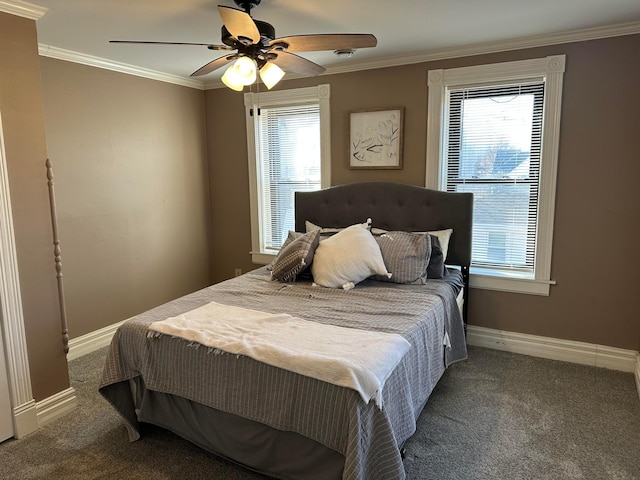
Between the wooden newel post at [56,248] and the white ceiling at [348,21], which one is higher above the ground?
the white ceiling at [348,21]

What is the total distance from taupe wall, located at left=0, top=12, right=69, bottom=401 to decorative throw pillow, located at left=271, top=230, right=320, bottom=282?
4.73ft

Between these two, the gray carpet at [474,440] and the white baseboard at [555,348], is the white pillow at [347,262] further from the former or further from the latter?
the white baseboard at [555,348]

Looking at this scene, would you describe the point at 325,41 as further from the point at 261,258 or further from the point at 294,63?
the point at 261,258

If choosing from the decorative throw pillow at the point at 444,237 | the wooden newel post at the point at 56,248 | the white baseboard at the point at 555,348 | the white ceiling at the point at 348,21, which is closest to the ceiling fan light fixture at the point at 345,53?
the white ceiling at the point at 348,21

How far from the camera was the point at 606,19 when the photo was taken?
9.09 feet

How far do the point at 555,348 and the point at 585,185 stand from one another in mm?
1261

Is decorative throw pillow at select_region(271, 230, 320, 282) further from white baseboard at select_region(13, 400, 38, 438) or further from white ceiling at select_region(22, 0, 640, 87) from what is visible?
white baseboard at select_region(13, 400, 38, 438)

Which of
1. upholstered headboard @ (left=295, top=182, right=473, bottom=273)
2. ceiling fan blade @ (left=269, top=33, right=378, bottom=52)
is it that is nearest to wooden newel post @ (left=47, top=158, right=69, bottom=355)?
ceiling fan blade @ (left=269, top=33, right=378, bottom=52)

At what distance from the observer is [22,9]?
7.88ft

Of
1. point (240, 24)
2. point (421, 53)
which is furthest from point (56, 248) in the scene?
point (421, 53)

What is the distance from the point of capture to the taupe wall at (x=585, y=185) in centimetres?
299

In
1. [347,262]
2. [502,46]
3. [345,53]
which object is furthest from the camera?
[345,53]

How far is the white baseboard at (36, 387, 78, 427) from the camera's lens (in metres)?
2.64

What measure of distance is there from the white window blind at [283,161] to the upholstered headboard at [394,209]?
35cm
